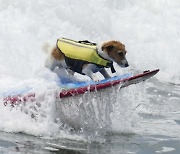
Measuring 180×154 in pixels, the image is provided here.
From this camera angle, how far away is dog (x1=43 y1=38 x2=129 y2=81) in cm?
607

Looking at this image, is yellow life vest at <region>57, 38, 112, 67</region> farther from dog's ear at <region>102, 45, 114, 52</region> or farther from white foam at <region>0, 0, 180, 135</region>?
white foam at <region>0, 0, 180, 135</region>

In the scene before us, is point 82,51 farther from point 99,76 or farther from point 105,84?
point 99,76

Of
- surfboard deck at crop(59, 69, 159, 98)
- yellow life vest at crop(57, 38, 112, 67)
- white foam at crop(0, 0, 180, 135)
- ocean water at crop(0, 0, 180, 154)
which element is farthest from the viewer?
white foam at crop(0, 0, 180, 135)

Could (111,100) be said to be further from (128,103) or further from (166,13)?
(166,13)

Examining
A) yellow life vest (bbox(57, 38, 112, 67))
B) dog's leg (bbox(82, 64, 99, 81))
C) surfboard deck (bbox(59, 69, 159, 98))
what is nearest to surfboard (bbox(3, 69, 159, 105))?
surfboard deck (bbox(59, 69, 159, 98))

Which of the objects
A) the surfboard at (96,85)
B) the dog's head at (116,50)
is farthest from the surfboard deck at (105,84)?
the dog's head at (116,50)

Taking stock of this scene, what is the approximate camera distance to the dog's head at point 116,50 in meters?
6.04

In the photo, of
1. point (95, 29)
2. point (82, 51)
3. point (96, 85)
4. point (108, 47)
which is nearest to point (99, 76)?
point (82, 51)

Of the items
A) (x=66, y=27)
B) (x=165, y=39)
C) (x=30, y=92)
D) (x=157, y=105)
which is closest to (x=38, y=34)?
(x=66, y=27)

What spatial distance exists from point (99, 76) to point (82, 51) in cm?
333

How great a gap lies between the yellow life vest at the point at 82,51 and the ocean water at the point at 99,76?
0.44 metres

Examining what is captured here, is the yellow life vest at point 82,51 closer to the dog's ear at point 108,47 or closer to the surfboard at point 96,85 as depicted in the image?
the dog's ear at point 108,47

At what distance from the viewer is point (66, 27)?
13453mm

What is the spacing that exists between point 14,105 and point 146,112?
216cm
